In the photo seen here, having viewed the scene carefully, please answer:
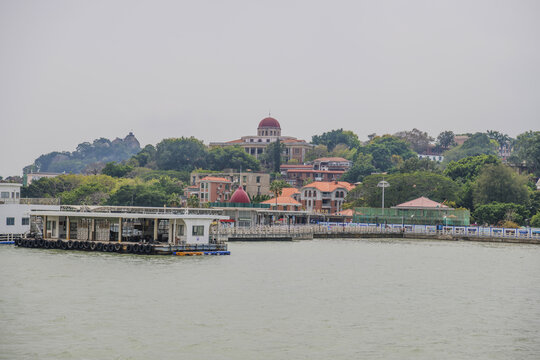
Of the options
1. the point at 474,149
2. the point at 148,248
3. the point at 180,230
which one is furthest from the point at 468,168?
the point at 148,248

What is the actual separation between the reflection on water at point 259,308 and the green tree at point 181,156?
366ft

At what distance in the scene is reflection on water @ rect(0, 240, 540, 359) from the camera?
28703 mm

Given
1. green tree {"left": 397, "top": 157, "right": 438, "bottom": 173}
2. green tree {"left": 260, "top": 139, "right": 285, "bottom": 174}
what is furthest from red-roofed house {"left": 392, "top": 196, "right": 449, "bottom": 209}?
green tree {"left": 260, "top": 139, "right": 285, "bottom": 174}

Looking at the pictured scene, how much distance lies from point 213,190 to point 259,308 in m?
89.8

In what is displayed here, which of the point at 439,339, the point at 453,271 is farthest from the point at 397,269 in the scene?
the point at 439,339

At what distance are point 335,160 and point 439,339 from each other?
143 m

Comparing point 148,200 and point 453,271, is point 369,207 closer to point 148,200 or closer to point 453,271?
point 148,200

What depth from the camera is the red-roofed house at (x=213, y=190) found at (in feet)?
408

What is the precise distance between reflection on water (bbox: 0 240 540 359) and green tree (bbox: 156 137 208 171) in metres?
111

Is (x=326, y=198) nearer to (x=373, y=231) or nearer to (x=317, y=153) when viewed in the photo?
(x=373, y=231)

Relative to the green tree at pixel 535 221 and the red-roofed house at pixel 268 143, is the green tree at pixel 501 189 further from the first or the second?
the red-roofed house at pixel 268 143

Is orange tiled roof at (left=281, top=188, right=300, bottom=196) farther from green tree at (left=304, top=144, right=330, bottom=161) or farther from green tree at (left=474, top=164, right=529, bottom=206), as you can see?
green tree at (left=304, top=144, right=330, bottom=161)

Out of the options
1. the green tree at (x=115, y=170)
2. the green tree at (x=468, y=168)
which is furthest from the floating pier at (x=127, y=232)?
the green tree at (x=115, y=170)

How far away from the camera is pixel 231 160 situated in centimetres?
16350
